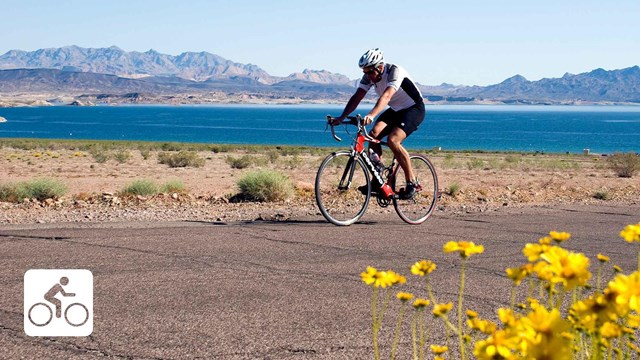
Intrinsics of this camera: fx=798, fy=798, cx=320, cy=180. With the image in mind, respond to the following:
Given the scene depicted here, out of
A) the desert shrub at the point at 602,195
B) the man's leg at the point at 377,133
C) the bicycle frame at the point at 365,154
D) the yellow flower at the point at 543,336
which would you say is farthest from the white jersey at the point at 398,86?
the yellow flower at the point at 543,336

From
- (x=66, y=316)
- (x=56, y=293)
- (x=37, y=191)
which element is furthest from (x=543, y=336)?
(x=37, y=191)

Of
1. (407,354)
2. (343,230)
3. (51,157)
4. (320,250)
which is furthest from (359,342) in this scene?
(51,157)

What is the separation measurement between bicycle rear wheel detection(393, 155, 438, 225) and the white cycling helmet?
4.94 feet

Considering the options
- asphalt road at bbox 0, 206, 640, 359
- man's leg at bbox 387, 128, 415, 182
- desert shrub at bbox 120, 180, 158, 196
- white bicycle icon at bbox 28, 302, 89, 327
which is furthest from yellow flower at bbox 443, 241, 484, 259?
desert shrub at bbox 120, 180, 158, 196

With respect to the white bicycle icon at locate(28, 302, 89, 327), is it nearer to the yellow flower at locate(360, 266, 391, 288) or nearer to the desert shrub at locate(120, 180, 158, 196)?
the yellow flower at locate(360, 266, 391, 288)

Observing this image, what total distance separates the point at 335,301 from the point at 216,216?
207 inches

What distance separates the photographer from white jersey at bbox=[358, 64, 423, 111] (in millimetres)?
10070

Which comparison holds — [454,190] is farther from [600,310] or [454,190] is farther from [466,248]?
[600,310]

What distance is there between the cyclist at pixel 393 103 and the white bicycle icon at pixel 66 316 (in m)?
5.12

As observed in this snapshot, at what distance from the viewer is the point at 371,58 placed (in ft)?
33.1

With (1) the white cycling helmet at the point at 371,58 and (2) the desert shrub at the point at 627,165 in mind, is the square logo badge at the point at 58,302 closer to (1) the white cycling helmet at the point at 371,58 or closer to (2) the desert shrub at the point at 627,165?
(1) the white cycling helmet at the point at 371,58

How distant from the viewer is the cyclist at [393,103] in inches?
397

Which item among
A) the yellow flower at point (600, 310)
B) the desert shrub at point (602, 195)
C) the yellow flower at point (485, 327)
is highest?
the yellow flower at point (600, 310)

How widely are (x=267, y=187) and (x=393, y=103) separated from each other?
5.23 m
